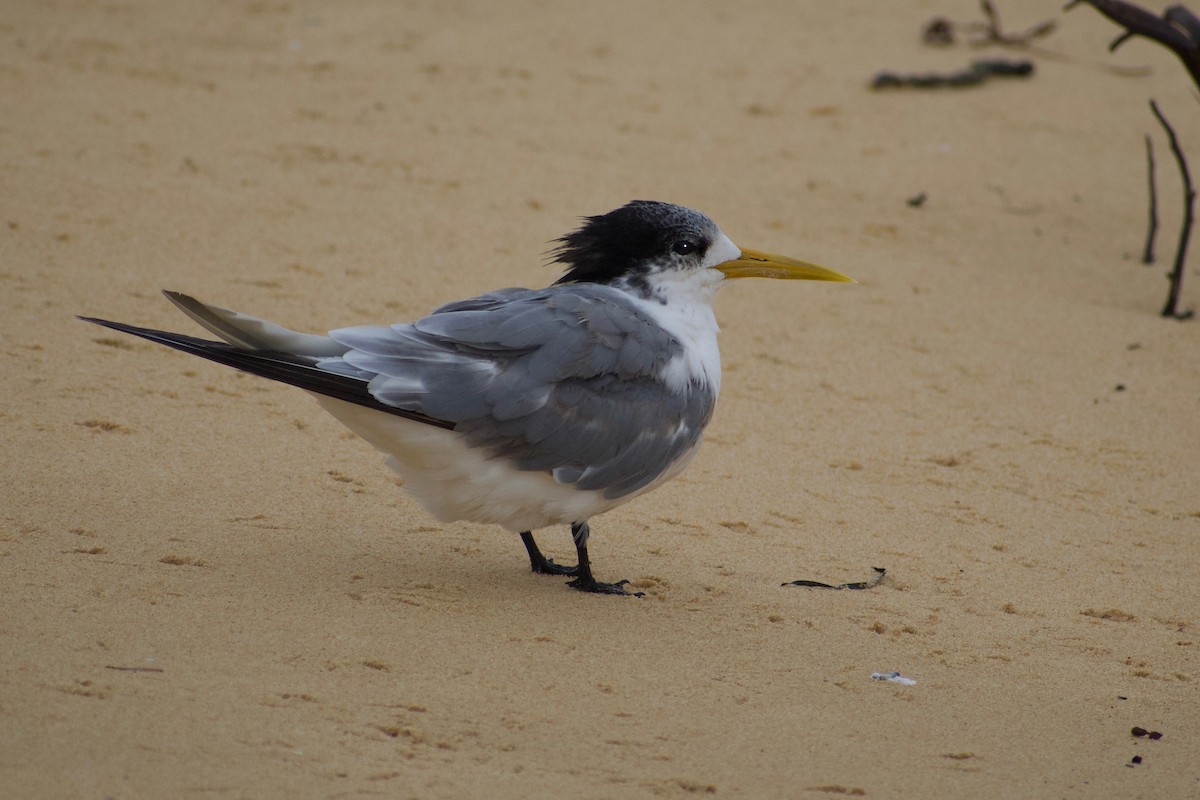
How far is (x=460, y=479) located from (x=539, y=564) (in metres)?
0.68

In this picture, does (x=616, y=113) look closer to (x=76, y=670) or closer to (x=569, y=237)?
(x=569, y=237)

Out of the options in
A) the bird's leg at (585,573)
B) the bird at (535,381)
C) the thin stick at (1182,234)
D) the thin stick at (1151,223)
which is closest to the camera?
the bird at (535,381)

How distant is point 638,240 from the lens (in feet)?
15.0

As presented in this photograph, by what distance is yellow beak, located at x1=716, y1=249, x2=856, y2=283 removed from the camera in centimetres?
475

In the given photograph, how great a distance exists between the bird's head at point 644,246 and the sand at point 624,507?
3.51ft

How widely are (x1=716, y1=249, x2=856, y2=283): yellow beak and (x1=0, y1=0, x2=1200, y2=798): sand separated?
39.0 inches

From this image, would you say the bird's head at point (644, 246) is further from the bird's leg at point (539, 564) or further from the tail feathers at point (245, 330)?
the tail feathers at point (245, 330)

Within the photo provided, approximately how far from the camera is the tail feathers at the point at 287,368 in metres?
3.67

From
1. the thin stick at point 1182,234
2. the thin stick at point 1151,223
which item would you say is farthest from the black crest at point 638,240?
the thin stick at point 1151,223

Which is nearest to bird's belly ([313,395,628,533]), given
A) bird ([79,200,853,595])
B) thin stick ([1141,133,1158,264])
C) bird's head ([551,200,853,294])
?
bird ([79,200,853,595])

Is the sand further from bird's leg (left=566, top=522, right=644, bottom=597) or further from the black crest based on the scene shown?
the black crest

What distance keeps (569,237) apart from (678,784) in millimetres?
2187

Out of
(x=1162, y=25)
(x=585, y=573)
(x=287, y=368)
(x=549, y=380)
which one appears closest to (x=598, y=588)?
(x=585, y=573)

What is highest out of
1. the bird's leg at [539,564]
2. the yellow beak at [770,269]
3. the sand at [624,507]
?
the yellow beak at [770,269]
